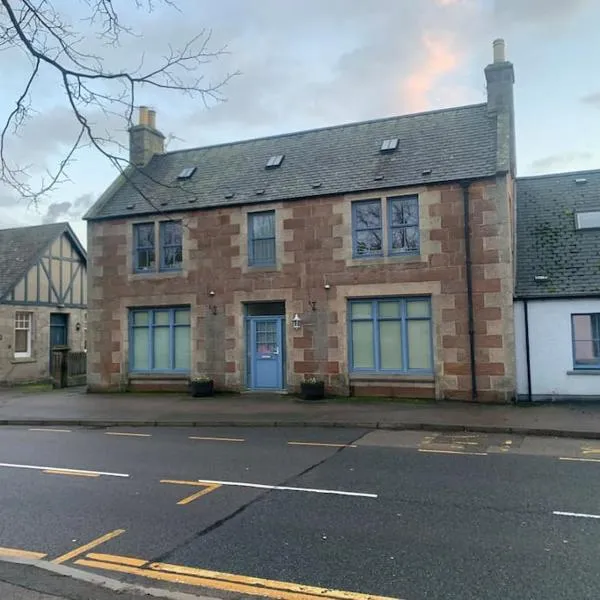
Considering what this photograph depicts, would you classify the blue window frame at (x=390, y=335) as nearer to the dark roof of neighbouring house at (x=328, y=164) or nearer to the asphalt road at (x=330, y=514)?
the dark roof of neighbouring house at (x=328, y=164)

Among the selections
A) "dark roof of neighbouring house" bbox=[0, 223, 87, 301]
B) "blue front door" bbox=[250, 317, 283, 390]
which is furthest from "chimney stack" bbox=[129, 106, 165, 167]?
"blue front door" bbox=[250, 317, 283, 390]

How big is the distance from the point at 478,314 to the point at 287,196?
22.2 feet

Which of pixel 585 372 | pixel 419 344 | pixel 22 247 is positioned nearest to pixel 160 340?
pixel 419 344

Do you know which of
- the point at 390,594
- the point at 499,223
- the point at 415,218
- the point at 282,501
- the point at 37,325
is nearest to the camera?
the point at 390,594

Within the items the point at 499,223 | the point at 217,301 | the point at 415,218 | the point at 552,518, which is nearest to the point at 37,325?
the point at 217,301

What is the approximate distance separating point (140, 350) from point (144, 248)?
353 cm

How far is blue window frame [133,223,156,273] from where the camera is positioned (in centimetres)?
1912

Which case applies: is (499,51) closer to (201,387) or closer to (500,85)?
(500,85)

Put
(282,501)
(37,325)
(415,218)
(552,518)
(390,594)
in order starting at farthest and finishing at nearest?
1. (37,325)
2. (415,218)
3. (282,501)
4. (552,518)
5. (390,594)

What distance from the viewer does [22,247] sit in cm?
2756

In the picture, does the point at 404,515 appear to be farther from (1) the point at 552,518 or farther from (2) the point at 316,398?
(2) the point at 316,398

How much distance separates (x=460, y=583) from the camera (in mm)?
4254

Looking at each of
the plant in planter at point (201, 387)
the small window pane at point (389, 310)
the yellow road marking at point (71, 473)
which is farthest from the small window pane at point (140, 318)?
the yellow road marking at point (71, 473)

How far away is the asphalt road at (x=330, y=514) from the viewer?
14.6 feet
